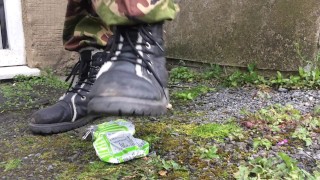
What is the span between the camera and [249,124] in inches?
49.8

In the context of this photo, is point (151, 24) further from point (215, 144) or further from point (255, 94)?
point (255, 94)

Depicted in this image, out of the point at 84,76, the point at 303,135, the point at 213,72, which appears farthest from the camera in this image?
the point at 213,72

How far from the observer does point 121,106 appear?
96 centimetres

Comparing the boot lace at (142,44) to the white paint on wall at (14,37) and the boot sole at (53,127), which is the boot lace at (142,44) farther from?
the white paint on wall at (14,37)

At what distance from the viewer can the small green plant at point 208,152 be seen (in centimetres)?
104

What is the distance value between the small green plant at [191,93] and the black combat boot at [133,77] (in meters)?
0.59

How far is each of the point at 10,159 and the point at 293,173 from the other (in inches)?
28.9

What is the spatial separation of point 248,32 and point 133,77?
1062 mm

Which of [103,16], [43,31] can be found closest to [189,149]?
[103,16]

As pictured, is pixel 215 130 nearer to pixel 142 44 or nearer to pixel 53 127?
pixel 142 44

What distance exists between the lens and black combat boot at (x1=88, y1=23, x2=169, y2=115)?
97cm

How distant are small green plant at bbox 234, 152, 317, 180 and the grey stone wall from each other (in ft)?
3.06

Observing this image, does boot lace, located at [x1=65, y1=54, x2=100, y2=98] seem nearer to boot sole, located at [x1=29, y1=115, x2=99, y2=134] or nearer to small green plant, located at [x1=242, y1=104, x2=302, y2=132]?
boot sole, located at [x1=29, y1=115, x2=99, y2=134]

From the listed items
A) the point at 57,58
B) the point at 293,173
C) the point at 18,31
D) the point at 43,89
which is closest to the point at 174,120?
the point at 293,173
